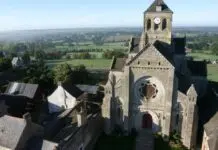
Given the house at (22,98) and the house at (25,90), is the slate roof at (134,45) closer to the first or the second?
the house at (22,98)

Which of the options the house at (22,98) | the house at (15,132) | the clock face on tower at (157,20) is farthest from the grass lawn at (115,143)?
the clock face on tower at (157,20)

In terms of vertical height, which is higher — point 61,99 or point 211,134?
point 61,99

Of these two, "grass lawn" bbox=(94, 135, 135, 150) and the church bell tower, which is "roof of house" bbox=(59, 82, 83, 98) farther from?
the church bell tower

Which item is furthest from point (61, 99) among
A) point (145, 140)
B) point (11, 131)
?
point (145, 140)

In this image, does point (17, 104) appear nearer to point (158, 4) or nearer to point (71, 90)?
point (71, 90)

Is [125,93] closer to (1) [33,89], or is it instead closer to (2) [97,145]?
(2) [97,145]

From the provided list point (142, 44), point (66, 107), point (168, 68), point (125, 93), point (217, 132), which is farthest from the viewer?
point (66, 107)

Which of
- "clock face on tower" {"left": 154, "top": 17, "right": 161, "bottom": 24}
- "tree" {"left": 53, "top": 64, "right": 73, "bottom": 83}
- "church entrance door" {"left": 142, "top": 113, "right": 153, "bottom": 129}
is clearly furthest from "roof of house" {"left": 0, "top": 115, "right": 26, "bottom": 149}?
"tree" {"left": 53, "top": 64, "right": 73, "bottom": 83}

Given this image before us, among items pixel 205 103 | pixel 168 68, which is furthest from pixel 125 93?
pixel 205 103
